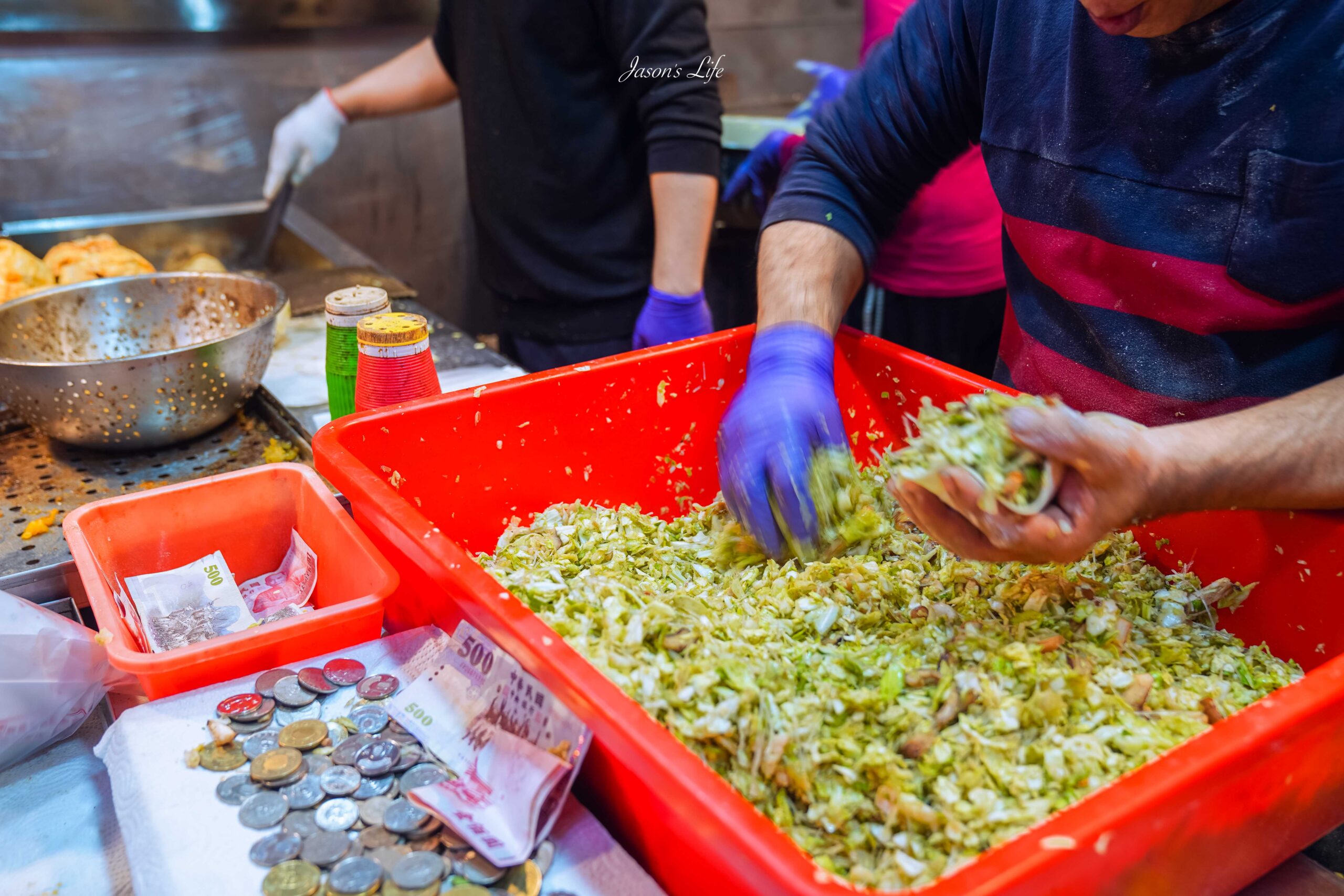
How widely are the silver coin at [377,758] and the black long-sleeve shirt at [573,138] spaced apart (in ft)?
5.45

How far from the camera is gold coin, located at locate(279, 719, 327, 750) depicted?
984mm

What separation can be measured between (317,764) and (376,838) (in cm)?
13

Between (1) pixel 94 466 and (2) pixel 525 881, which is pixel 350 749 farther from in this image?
(1) pixel 94 466

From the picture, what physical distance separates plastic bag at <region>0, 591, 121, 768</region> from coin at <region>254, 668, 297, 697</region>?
0.22 m

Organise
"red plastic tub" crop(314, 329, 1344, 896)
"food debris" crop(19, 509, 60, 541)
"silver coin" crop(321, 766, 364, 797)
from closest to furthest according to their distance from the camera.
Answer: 1. "red plastic tub" crop(314, 329, 1344, 896)
2. "silver coin" crop(321, 766, 364, 797)
3. "food debris" crop(19, 509, 60, 541)

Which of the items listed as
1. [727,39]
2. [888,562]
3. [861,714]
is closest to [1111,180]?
[888,562]

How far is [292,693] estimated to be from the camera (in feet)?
3.43

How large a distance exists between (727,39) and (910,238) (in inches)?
104

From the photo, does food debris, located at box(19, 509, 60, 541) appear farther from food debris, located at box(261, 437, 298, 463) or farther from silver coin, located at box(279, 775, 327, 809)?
silver coin, located at box(279, 775, 327, 809)

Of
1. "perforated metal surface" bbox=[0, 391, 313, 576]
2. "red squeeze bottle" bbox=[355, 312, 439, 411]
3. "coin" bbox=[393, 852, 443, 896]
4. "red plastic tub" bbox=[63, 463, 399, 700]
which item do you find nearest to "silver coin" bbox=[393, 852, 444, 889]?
"coin" bbox=[393, 852, 443, 896]

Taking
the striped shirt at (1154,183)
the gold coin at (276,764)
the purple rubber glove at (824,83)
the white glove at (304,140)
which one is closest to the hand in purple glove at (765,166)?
the purple rubber glove at (824,83)

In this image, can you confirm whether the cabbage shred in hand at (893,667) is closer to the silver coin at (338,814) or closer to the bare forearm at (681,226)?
the silver coin at (338,814)

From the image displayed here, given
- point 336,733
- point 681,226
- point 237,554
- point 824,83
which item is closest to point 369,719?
point 336,733

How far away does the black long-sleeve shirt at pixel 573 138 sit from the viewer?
7.22 feet
